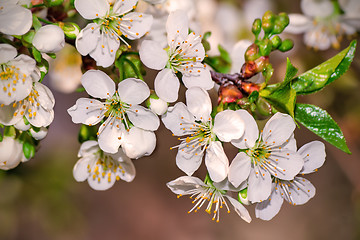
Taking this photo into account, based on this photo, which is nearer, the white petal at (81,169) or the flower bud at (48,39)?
the flower bud at (48,39)

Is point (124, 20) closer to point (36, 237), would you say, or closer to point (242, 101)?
point (242, 101)

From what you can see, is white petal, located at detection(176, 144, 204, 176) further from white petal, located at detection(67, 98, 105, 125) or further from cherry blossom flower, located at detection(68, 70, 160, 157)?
white petal, located at detection(67, 98, 105, 125)

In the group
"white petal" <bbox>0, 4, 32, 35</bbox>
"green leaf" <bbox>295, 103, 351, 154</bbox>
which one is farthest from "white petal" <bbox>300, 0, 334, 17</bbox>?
"white petal" <bbox>0, 4, 32, 35</bbox>

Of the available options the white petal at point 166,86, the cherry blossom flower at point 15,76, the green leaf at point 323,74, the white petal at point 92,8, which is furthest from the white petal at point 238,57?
the cherry blossom flower at point 15,76

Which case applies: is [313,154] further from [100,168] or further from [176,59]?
[100,168]

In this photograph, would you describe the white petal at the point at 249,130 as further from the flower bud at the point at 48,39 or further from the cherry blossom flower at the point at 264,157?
the flower bud at the point at 48,39

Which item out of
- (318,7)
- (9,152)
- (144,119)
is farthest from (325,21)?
(9,152)
